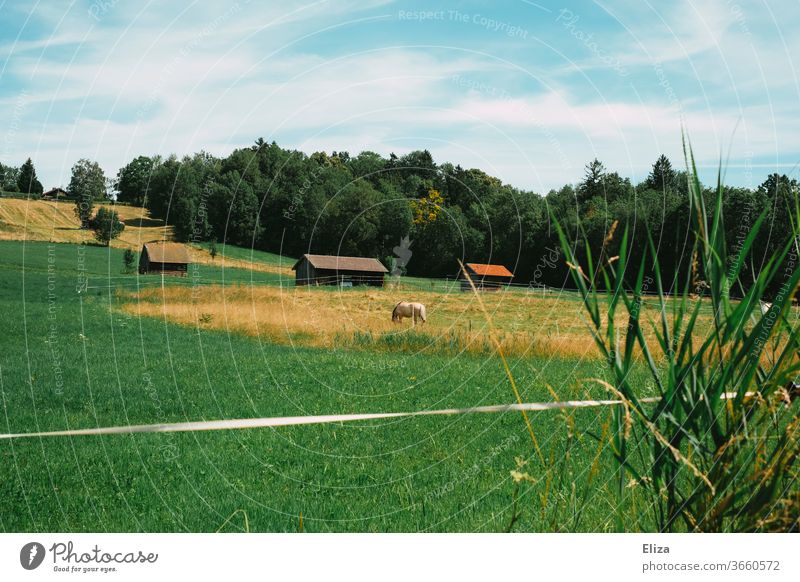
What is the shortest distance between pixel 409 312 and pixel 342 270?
2229mm

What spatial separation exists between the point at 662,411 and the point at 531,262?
8.16 m

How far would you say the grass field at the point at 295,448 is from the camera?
4637 mm

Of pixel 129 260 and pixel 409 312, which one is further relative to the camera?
pixel 129 260

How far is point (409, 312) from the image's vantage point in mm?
17625

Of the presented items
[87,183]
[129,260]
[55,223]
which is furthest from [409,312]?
[129,260]

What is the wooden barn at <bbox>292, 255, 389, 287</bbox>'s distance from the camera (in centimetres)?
1808

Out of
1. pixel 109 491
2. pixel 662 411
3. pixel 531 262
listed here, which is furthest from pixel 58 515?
pixel 531 262

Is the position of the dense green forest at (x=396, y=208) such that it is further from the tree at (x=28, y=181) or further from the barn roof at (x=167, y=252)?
the barn roof at (x=167, y=252)

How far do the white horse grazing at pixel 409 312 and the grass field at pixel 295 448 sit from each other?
94.8 inches

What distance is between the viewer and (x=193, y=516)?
480 cm

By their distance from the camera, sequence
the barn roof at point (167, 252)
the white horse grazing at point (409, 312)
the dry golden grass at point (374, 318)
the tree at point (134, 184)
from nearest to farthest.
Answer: the tree at point (134, 184) < the dry golden grass at point (374, 318) < the white horse grazing at point (409, 312) < the barn roof at point (167, 252)

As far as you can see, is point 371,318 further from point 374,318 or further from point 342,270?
point 342,270

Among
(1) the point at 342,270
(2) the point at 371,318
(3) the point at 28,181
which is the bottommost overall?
(2) the point at 371,318

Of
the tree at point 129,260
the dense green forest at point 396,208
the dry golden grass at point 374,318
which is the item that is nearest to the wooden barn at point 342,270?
the dry golden grass at point 374,318
